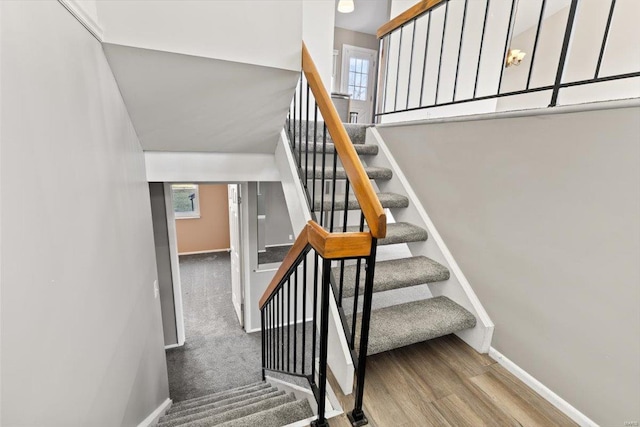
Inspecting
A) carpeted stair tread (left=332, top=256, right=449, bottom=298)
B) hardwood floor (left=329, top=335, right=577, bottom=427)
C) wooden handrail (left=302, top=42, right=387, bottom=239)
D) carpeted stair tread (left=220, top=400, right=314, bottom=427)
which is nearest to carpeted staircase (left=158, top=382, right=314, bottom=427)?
carpeted stair tread (left=220, top=400, right=314, bottom=427)

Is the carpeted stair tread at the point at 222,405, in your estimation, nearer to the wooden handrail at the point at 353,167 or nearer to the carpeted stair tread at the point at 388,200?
the carpeted stair tread at the point at 388,200

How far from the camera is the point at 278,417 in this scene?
1.44m

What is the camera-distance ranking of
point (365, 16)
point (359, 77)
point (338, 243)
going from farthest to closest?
point (359, 77)
point (365, 16)
point (338, 243)

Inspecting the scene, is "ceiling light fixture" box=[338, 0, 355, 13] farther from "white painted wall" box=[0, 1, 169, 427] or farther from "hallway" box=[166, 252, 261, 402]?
"hallway" box=[166, 252, 261, 402]

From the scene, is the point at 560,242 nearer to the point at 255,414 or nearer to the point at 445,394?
the point at 445,394

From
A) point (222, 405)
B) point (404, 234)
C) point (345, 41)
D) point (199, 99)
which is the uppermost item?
point (345, 41)

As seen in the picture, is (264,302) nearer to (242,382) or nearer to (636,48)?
(242,382)

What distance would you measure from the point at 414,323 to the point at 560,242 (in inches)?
32.6

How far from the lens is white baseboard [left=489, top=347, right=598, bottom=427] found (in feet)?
4.21

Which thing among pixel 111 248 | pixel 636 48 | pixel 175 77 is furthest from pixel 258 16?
pixel 636 48

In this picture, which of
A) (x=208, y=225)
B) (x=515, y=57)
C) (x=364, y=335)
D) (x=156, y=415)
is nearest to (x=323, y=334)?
(x=364, y=335)

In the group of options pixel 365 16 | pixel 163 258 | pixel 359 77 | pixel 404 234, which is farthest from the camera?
pixel 359 77

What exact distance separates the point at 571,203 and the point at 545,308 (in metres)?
0.53

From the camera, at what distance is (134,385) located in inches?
68.8
